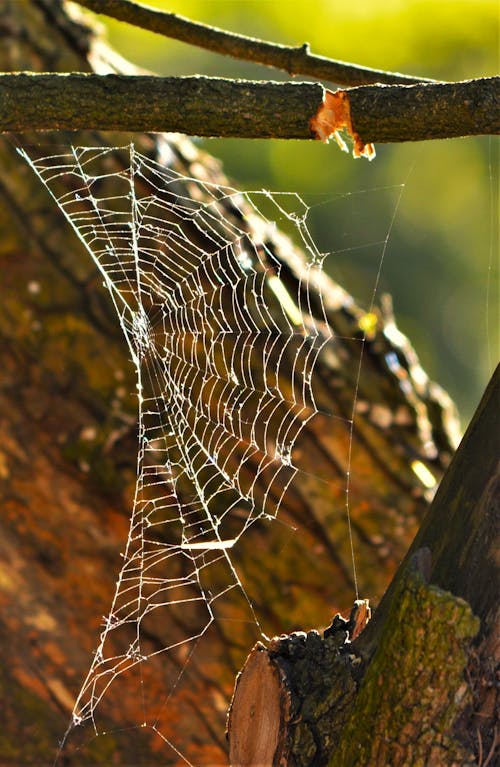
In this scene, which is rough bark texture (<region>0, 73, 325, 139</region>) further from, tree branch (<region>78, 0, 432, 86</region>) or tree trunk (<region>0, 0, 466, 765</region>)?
tree trunk (<region>0, 0, 466, 765</region>)

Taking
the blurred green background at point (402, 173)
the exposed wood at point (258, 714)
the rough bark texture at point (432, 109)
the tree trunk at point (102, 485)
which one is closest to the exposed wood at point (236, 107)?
the rough bark texture at point (432, 109)

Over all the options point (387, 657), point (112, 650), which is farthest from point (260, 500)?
point (387, 657)

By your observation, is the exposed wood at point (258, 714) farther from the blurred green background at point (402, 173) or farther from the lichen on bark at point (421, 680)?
the blurred green background at point (402, 173)

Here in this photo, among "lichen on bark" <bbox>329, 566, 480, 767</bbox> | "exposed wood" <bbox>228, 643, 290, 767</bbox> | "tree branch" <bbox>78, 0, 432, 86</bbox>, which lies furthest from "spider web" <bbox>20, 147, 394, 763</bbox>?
"lichen on bark" <bbox>329, 566, 480, 767</bbox>

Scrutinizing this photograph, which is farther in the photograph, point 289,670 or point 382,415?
point 382,415

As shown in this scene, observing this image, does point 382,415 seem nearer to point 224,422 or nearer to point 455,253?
point 224,422

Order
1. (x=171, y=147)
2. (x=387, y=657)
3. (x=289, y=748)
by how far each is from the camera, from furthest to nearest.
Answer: (x=171, y=147), (x=289, y=748), (x=387, y=657)

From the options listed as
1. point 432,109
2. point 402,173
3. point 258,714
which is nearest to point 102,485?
point 258,714
